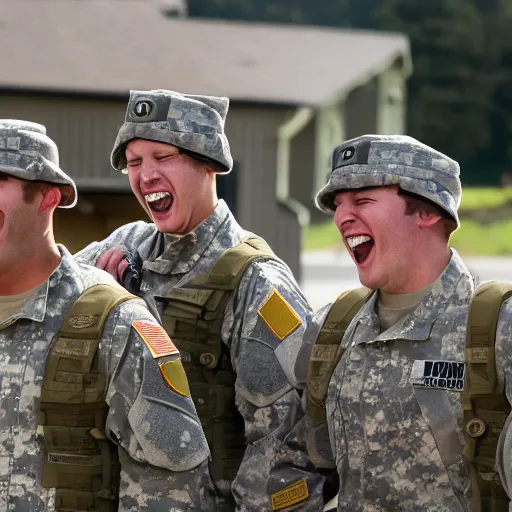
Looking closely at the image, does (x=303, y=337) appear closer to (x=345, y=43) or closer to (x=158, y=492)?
(x=158, y=492)

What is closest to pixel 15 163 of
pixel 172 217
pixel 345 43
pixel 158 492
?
pixel 158 492

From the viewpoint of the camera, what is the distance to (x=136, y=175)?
16.4ft

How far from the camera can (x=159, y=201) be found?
5.06 metres

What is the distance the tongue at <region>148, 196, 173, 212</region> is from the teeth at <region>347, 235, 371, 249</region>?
1089 millimetres

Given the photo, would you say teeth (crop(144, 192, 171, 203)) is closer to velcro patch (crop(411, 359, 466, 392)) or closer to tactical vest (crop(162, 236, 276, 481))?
tactical vest (crop(162, 236, 276, 481))

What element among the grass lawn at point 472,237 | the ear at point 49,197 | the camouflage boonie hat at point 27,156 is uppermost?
the grass lawn at point 472,237

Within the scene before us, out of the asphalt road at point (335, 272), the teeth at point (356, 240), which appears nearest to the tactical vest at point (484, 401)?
the teeth at point (356, 240)

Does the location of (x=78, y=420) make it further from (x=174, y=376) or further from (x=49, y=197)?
(x=49, y=197)

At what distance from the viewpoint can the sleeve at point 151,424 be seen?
11.8ft

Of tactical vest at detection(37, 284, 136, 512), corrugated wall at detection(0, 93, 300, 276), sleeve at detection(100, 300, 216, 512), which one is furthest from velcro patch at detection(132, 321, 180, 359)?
corrugated wall at detection(0, 93, 300, 276)

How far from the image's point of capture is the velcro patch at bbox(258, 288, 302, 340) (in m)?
4.77

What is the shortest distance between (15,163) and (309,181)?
14841 millimetres

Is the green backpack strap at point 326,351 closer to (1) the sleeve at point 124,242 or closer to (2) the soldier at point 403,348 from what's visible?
(2) the soldier at point 403,348

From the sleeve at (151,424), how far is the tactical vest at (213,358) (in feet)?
4.00
